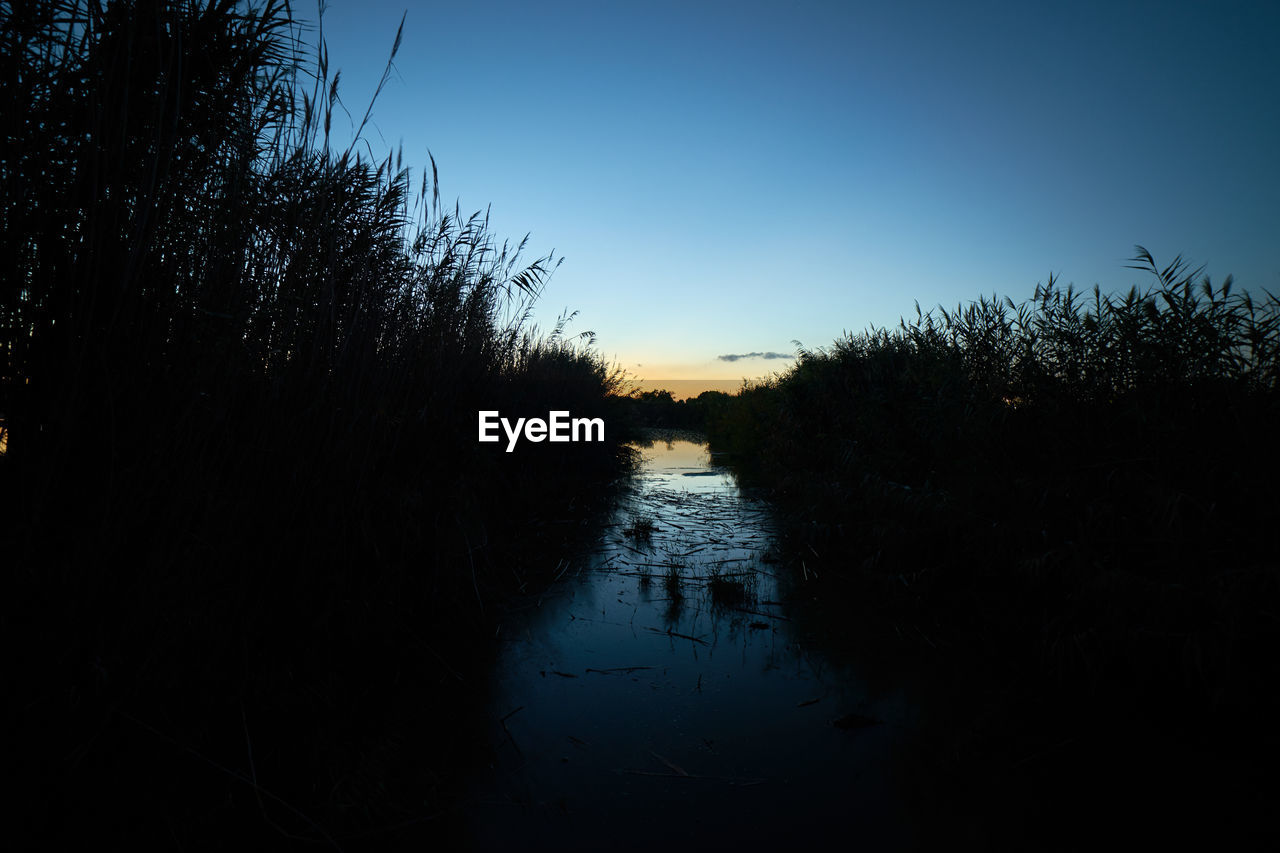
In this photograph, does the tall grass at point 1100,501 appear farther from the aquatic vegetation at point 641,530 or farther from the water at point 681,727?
the aquatic vegetation at point 641,530

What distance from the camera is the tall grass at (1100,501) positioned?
9.61ft

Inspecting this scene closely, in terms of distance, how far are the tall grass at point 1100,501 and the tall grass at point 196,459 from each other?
3574 millimetres

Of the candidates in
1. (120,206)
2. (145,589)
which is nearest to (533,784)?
(145,589)

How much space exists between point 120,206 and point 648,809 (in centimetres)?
272

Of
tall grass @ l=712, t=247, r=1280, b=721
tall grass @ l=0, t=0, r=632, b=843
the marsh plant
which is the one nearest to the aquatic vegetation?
the marsh plant

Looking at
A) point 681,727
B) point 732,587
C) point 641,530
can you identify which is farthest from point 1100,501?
point 641,530

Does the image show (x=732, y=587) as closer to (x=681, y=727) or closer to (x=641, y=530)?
(x=681, y=727)

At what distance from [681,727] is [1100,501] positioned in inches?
120

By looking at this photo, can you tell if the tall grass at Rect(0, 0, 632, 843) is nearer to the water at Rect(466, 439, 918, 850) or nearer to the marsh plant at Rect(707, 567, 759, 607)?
the water at Rect(466, 439, 918, 850)

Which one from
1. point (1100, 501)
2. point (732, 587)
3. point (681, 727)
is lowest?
point (681, 727)

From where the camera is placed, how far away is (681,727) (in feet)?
8.79

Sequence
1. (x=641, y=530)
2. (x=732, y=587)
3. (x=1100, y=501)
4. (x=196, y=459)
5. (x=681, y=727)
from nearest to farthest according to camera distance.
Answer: (x=196, y=459)
(x=681, y=727)
(x=1100, y=501)
(x=732, y=587)
(x=641, y=530)

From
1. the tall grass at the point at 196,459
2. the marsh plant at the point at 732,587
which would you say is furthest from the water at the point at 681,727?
the tall grass at the point at 196,459

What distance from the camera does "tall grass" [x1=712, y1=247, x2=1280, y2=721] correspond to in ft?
9.61
